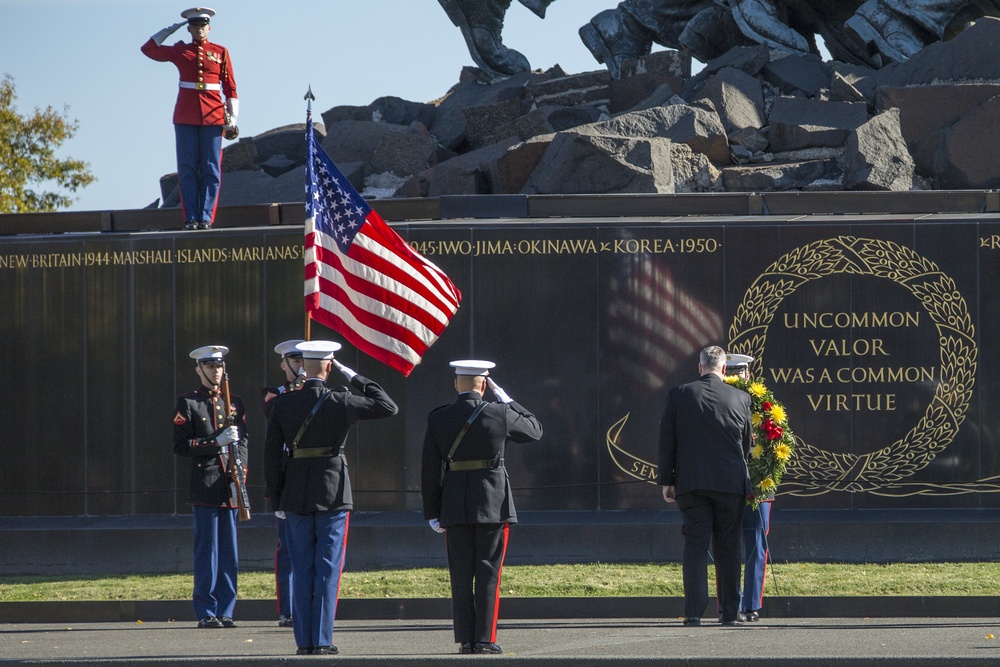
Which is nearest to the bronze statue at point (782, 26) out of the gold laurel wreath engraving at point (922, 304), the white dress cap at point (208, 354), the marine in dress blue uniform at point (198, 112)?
the gold laurel wreath engraving at point (922, 304)

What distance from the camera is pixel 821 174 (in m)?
15.8

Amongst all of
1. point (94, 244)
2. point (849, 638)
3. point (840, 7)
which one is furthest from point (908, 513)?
point (840, 7)

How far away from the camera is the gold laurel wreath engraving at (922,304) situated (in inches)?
496

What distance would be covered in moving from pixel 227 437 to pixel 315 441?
4.58 ft

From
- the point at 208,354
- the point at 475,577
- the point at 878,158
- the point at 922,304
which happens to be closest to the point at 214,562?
the point at 208,354

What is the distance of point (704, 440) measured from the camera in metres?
9.01

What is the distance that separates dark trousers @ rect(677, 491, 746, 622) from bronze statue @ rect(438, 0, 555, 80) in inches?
561

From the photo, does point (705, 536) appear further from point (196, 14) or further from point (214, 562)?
point (196, 14)

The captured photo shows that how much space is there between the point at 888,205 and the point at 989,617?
4.55 metres

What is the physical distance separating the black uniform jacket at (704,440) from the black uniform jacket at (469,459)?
4.01ft

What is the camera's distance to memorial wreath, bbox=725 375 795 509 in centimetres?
957

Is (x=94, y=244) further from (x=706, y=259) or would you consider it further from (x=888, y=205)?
(x=888, y=205)

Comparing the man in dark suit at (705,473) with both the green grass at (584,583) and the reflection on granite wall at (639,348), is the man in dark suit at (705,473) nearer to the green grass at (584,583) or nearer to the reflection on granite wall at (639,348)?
the green grass at (584,583)

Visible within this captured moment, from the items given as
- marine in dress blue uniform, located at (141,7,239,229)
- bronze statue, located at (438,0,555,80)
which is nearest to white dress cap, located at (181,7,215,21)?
marine in dress blue uniform, located at (141,7,239,229)
